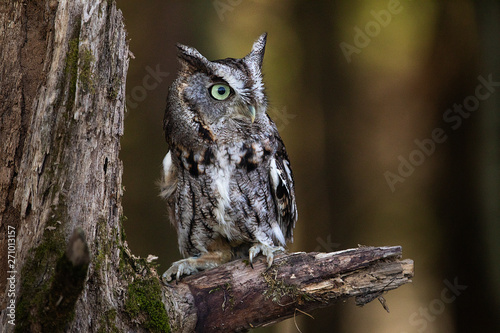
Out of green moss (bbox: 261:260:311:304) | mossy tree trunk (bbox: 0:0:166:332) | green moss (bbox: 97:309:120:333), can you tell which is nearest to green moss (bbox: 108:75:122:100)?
mossy tree trunk (bbox: 0:0:166:332)

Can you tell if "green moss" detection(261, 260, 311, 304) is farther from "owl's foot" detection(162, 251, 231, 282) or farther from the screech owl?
"owl's foot" detection(162, 251, 231, 282)

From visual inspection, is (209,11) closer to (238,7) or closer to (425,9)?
(238,7)

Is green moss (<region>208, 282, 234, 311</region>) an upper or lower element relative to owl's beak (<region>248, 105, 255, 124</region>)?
lower

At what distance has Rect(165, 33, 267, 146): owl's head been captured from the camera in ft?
8.45

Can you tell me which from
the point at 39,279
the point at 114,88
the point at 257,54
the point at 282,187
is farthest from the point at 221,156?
the point at 39,279

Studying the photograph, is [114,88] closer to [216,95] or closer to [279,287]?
[216,95]

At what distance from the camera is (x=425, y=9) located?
178 inches

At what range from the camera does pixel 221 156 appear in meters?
2.65

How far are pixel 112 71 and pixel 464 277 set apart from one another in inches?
145

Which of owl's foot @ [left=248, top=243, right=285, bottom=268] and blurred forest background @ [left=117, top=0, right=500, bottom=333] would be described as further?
blurred forest background @ [left=117, top=0, right=500, bottom=333]

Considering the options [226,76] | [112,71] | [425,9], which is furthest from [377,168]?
[112,71]

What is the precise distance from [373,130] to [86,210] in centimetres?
345

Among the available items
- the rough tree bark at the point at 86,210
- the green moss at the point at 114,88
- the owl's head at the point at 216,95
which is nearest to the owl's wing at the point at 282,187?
the owl's head at the point at 216,95

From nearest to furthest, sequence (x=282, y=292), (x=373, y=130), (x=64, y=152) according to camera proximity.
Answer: (x=64, y=152) → (x=282, y=292) → (x=373, y=130)
